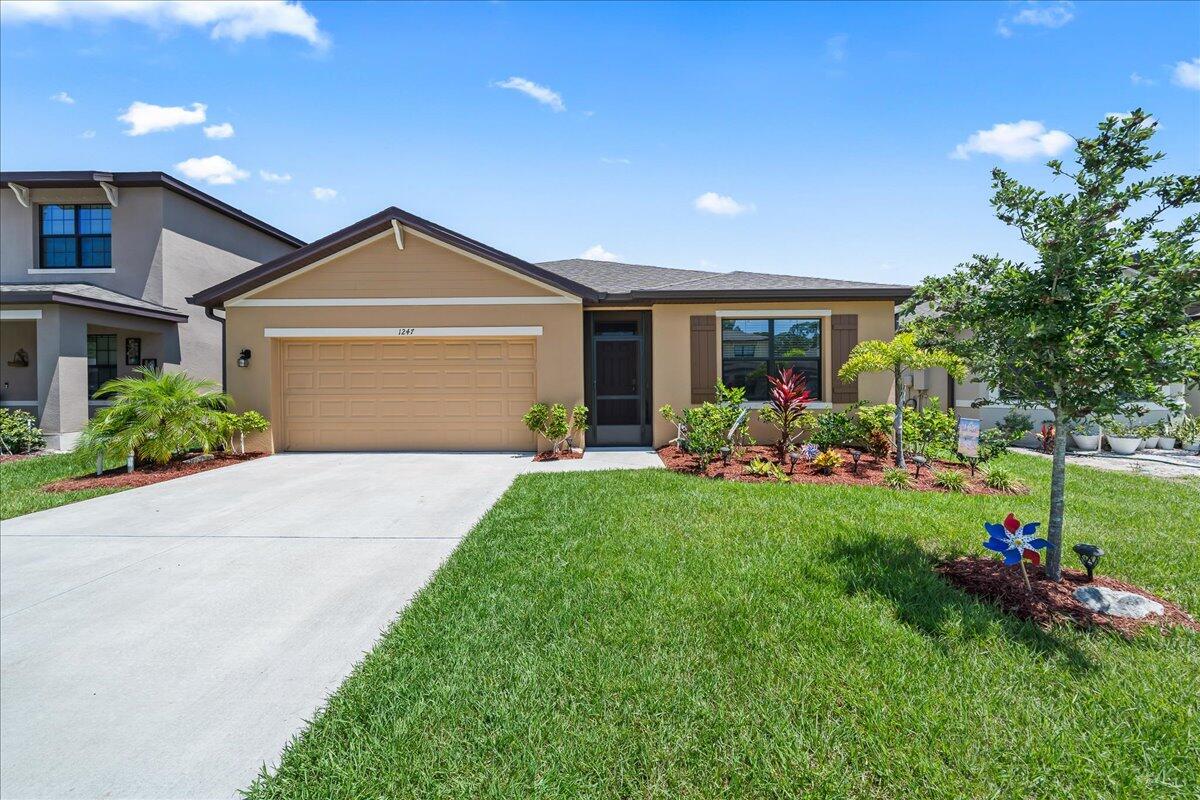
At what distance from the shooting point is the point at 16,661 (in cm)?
309

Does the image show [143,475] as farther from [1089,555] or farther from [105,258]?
[1089,555]

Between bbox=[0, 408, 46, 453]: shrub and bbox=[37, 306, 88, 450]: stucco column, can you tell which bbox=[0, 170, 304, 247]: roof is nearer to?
bbox=[37, 306, 88, 450]: stucco column

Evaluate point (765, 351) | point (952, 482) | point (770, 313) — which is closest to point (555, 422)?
point (765, 351)

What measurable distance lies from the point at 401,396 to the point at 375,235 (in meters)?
3.23

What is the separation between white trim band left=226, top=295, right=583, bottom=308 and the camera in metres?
10.2

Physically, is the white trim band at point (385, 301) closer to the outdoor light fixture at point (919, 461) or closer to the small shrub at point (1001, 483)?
the outdoor light fixture at point (919, 461)

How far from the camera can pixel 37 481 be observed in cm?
802

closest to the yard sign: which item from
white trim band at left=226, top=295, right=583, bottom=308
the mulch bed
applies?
the mulch bed

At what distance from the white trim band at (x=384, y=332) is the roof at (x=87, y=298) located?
4.25 metres

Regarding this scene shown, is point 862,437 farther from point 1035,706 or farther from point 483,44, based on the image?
point 483,44

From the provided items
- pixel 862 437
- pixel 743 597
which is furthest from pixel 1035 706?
pixel 862 437

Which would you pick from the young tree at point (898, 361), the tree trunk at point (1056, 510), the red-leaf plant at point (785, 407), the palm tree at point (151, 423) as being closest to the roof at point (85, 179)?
the palm tree at point (151, 423)

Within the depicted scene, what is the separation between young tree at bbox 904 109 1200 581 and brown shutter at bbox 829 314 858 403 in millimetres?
6539

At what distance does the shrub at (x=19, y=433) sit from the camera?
415 inches
